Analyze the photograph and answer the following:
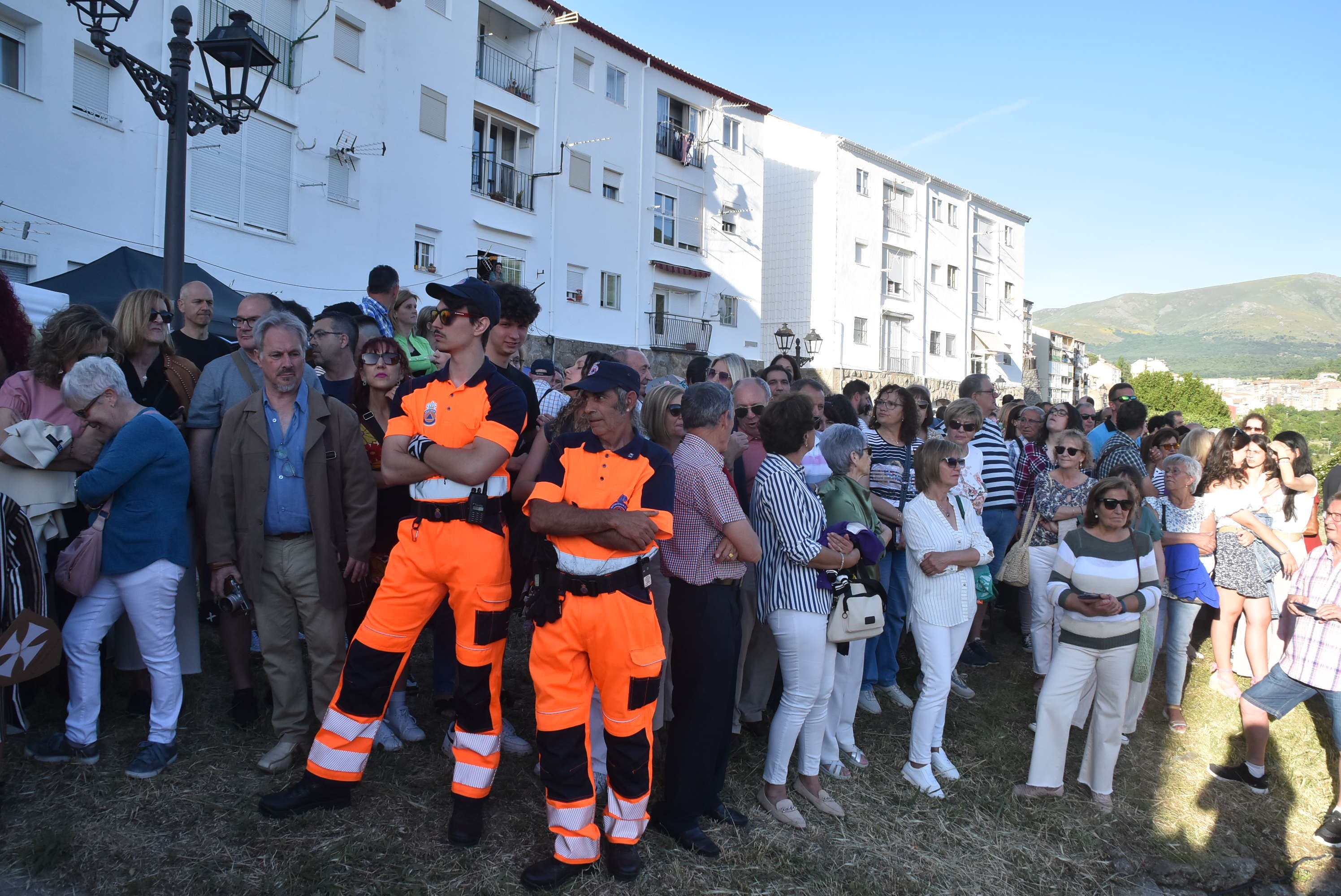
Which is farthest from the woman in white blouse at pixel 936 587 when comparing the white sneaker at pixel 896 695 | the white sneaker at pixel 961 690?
the white sneaker at pixel 961 690

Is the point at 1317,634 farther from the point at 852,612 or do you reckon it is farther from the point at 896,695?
the point at 852,612

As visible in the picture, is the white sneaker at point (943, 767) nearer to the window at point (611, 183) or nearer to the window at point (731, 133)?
the window at point (611, 183)

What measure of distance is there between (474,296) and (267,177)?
14673mm

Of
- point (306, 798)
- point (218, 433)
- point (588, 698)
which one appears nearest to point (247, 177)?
point (218, 433)

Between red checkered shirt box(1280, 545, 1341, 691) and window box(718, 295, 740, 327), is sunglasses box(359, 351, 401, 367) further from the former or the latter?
window box(718, 295, 740, 327)

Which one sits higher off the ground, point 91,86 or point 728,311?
point 91,86

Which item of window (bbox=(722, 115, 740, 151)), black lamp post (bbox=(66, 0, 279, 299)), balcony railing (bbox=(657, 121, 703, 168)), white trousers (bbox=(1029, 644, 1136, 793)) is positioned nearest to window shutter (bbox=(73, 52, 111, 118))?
black lamp post (bbox=(66, 0, 279, 299))

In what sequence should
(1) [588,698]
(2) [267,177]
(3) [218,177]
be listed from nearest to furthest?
(1) [588,698] < (3) [218,177] < (2) [267,177]

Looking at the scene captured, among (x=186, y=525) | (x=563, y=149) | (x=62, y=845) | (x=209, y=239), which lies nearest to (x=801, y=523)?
(x=186, y=525)

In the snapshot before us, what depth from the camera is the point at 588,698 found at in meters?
3.46

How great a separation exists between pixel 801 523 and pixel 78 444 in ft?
11.6

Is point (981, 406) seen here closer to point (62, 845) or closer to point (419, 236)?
point (62, 845)

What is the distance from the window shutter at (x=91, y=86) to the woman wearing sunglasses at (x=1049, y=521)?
14.5 m

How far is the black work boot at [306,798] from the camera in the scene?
3.62 m
